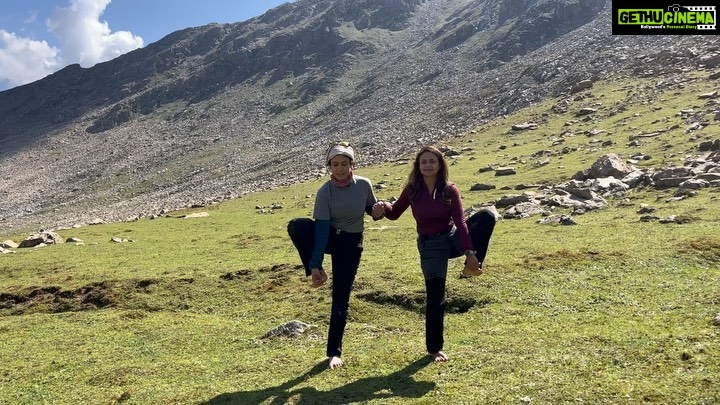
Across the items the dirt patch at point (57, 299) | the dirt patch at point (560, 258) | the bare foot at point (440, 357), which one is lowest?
the dirt patch at point (57, 299)

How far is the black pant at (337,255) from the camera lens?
9.88m

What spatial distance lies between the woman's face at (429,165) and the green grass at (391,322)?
3.62m

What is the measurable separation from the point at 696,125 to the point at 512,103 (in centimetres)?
4071

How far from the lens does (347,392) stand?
30.2ft

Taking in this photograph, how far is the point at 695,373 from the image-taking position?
8195 mm

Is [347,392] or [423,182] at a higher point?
[423,182]

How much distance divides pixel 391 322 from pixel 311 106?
13243cm

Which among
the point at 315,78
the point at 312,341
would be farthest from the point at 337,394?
the point at 315,78

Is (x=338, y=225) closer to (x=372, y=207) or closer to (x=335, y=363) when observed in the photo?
(x=372, y=207)

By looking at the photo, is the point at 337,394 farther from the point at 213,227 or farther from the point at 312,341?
the point at 213,227

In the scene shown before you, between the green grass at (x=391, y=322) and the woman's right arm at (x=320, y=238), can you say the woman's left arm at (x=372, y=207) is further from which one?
the green grass at (x=391, y=322)

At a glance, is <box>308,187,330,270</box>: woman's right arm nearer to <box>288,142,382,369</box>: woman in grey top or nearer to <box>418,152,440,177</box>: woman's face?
<box>288,142,382,369</box>: woman in grey top

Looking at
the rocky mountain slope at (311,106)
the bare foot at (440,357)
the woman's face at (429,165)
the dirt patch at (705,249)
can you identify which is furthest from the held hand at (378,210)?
the rocky mountain slope at (311,106)

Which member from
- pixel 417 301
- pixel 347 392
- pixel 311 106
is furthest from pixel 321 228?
pixel 311 106
